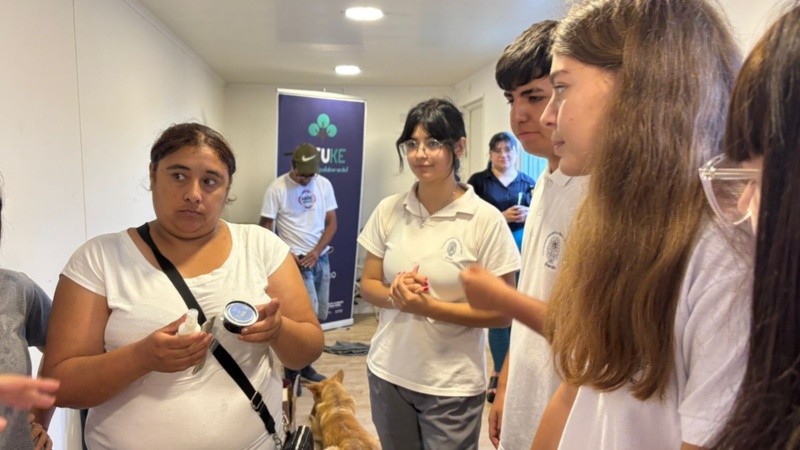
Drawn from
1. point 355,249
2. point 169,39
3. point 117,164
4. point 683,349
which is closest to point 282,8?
point 169,39

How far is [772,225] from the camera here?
44 cm

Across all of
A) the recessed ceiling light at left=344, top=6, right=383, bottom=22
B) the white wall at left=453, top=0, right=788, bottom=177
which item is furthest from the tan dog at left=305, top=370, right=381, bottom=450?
→ the recessed ceiling light at left=344, top=6, right=383, bottom=22

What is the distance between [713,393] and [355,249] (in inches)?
181

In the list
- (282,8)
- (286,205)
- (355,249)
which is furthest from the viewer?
(355,249)

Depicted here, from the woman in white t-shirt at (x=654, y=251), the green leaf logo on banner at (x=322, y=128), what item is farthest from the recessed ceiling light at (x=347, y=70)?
the woman in white t-shirt at (x=654, y=251)

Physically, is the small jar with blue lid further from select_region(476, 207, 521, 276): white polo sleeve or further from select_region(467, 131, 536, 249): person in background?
select_region(467, 131, 536, 249): person in background

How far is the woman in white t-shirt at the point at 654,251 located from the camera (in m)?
0.54

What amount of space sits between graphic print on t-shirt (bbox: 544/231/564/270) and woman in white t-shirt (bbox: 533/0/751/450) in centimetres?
43

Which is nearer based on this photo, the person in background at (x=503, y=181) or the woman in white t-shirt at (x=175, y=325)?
the woman in white t-shirt at (x=175, y=325)

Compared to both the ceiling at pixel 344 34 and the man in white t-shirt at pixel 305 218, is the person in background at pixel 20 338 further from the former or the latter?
the man in white t-shirt at pixel 305 218

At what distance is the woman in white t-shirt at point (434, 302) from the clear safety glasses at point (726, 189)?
3.15 feet

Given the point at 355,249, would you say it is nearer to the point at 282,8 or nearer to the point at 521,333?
the point at 282,8

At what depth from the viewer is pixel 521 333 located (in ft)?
3.95

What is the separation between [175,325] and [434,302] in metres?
0.72
